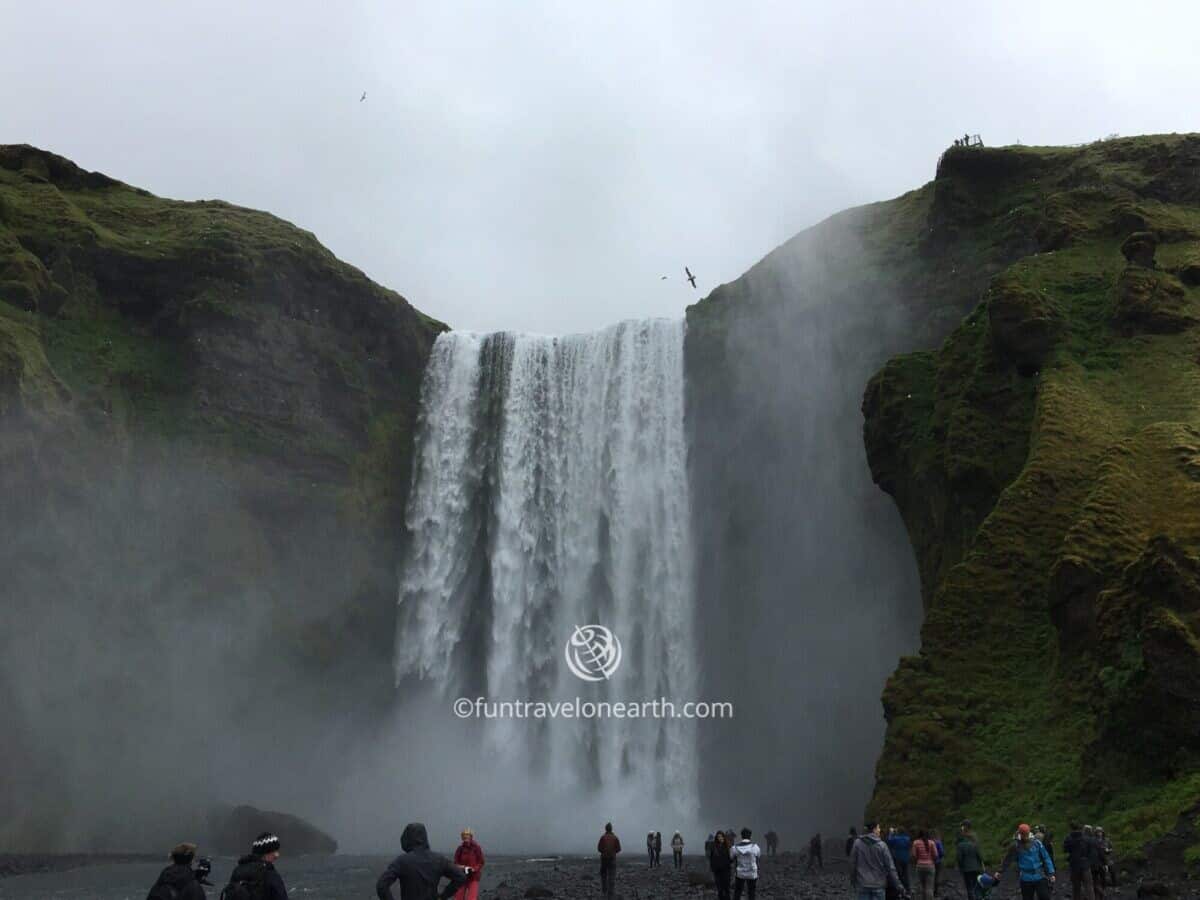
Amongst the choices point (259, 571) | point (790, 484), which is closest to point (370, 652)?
point (259, 571)

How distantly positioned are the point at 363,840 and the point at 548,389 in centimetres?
2547

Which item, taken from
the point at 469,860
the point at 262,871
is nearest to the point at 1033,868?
the point at 469,860

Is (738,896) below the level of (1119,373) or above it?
below

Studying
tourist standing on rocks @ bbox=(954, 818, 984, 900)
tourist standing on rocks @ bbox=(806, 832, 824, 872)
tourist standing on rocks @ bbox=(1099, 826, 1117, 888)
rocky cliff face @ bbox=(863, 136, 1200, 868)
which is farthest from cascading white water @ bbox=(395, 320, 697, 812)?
tourist standing on rocks @ bbox=(954, 818, 984, 900)

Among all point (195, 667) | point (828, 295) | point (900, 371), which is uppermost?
point (828, 295)

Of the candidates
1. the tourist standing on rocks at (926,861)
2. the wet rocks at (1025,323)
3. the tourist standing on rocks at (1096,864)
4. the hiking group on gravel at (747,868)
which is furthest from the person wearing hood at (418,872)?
the wet rocks at (1025,323)

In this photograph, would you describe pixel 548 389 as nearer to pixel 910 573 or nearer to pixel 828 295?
pixel 828 295

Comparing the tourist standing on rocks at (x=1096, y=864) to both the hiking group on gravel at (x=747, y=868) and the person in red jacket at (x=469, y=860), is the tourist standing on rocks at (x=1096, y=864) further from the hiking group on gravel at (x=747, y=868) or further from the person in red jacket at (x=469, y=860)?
the person in red jacket at (x=469, y=860)

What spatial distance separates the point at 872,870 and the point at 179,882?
26.7 ft

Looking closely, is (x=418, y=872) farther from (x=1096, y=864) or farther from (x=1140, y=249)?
(x=1140, y=249)

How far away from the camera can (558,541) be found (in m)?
60.2

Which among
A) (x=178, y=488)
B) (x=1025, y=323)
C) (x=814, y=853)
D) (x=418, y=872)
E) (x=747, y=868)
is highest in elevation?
(x=1025, y=323)

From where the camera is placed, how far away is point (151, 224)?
208ft

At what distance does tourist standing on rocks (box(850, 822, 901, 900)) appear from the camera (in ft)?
45.4
